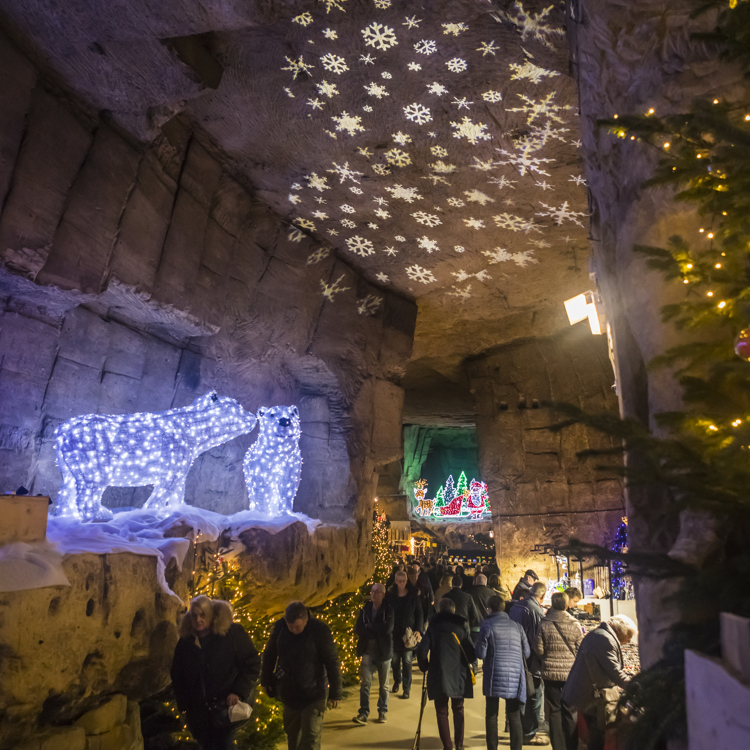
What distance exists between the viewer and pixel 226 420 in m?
6.50

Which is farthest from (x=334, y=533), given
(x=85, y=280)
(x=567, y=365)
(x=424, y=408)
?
(x=424, y=408)

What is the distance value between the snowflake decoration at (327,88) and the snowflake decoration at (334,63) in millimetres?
156

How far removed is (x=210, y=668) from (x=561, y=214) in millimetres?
6801

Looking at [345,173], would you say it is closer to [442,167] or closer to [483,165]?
[442,167]

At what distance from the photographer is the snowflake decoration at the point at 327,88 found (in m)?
5.71

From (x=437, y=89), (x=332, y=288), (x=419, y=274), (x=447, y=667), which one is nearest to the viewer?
(x=447, y=667)

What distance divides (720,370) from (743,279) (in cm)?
41

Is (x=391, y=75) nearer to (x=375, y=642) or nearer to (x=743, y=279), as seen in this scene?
(x=743, y=279)

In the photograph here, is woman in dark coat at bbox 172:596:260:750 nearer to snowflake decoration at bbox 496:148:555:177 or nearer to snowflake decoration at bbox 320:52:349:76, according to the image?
snowflake decoration at bbox 320:52:349:76

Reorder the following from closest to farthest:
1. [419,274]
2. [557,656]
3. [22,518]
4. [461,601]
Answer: [22,518], [557,656], [461,601], [419,274]

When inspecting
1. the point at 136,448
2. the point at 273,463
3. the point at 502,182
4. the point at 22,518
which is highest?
the point at 502,182

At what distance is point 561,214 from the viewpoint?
25.2 feet

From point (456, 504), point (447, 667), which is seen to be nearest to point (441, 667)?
point (447, 667)

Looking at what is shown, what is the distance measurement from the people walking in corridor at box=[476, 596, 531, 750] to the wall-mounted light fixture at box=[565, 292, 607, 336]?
113 inches
